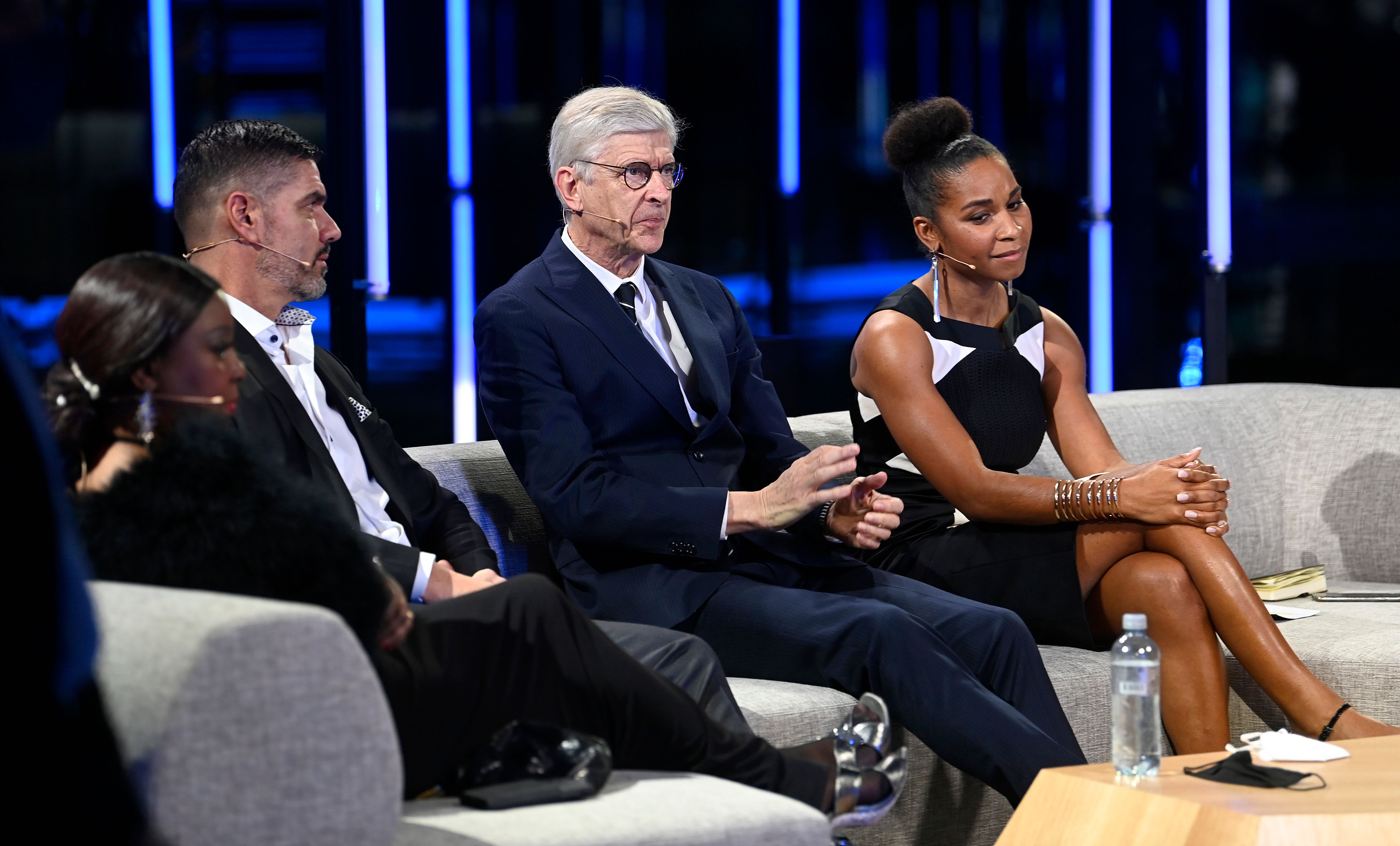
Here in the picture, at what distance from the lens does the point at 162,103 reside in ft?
13.9

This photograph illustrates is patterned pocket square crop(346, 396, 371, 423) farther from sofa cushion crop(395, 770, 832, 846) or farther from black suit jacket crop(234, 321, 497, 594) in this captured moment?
sofa cushion crop(395, 770, 832, 846)

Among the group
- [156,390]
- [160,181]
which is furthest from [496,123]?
[156,390]

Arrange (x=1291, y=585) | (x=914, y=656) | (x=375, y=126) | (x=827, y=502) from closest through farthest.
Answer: (x=914, y=656), (x=827, y=502), (x=1291, y=585), (x=375, y=126)

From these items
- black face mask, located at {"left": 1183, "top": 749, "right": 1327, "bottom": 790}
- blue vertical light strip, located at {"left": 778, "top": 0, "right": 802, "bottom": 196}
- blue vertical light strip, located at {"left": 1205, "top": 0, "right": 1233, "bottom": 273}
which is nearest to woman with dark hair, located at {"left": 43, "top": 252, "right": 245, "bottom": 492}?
black face mask, located at {"left": 1183, "top": 749, "right": 1327, "bottom": 790}

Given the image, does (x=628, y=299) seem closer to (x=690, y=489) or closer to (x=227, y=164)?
(x=690, y=489)

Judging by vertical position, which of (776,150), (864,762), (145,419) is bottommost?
(864,762)

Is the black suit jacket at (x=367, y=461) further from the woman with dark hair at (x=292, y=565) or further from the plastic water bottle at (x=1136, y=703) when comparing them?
the plastic water bottle at (x=1136, y=703)

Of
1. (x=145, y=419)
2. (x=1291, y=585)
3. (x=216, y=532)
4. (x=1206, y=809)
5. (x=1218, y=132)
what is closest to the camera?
(x=216, y=532)

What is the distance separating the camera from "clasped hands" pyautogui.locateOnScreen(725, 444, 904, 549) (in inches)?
95.1

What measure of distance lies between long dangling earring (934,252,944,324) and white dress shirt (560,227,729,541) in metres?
0.53

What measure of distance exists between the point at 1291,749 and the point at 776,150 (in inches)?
139

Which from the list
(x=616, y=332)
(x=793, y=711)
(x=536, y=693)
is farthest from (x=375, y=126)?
(x=536, y=693)

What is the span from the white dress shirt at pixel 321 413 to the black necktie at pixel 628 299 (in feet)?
1.76

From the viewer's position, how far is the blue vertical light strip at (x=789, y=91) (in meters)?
5.29
